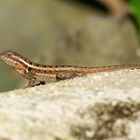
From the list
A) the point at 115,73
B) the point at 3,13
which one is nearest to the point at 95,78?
the point at 115,73

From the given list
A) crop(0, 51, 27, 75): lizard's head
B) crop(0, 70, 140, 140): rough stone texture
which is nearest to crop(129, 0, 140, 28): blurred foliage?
crop(0, 51, 27, 75): lizard's head

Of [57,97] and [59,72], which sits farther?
[59,72]

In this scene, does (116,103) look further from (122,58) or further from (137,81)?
(122,58)

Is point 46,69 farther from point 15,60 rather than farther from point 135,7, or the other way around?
point 135,7

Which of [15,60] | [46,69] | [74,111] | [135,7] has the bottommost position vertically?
[74,111]

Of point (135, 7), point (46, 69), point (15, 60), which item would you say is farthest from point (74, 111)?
point (135, 7)

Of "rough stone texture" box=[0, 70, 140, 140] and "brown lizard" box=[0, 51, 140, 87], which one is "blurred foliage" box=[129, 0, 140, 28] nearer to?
"brown lizard" box=[0, 51, 140, 87]

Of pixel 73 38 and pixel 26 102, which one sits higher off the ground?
pixel 73 38

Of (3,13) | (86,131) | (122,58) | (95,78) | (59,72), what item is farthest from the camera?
(3,13)
